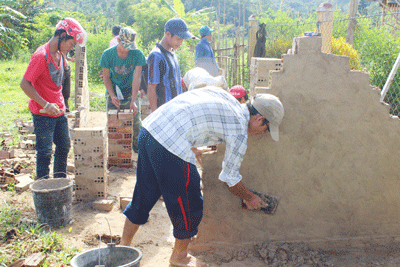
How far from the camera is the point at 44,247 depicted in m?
2.97

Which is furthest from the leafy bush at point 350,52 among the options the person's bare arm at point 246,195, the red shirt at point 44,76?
the red shirt at point 44,76

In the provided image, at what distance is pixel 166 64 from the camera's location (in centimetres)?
387

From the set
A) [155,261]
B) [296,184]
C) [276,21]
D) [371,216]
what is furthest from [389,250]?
[276,21]

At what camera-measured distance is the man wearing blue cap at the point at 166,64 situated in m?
3.81

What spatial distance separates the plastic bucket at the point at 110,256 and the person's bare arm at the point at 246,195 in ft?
2.74

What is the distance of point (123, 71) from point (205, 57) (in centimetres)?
313

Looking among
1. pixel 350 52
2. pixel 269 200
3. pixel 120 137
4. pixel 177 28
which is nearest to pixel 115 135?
pixel 120 137

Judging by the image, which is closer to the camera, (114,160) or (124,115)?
(124,115)

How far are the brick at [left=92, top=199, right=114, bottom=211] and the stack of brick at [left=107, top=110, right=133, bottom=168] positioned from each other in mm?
1231

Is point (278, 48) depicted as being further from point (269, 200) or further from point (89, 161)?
point (269, 200)

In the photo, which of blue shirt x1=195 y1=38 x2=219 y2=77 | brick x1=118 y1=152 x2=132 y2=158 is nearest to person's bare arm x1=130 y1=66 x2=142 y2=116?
brick x1=118 y1=152 x2=132 y2=158

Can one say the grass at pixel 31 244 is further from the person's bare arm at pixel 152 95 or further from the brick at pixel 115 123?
the brick at pixel 115 123

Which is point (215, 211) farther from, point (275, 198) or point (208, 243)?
point (275, 198)

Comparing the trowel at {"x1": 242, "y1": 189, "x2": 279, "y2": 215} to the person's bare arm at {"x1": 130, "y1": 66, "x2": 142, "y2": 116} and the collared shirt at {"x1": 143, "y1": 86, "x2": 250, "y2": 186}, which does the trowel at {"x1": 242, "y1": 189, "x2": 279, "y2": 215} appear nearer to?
the collared shirt at {"x1": 143, "y1": 86, "x2": 250, "y2": 186}
